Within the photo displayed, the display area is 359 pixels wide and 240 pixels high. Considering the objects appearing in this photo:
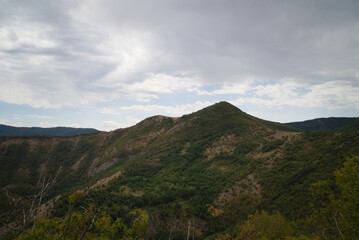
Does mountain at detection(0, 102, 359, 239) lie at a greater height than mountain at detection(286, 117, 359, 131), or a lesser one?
lesser

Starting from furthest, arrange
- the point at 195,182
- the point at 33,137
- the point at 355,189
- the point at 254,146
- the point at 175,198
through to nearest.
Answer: the point at 33,137 → the point at 254,146 → the point at 195,182 → the point at 175,198 → the point at 355,189

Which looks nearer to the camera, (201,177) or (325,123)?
(201,177)

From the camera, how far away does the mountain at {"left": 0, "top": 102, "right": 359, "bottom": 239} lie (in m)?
26.4

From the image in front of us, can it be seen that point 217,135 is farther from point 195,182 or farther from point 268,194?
point 268,194

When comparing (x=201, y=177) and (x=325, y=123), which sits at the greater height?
(x=325, y=123)

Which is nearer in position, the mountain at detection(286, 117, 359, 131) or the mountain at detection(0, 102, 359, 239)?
the mountain at detection(0, 102, 359, 239)

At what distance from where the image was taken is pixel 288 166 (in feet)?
142

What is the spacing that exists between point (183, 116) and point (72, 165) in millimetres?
66232

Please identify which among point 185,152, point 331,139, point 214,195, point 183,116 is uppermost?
point 183,116

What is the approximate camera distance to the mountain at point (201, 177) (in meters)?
26.4

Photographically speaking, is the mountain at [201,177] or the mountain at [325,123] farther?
the mountain at [325,123]

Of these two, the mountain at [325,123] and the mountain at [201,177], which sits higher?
the mountain at [325,123]

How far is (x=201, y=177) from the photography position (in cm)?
5559

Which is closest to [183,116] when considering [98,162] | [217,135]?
[217,135]
